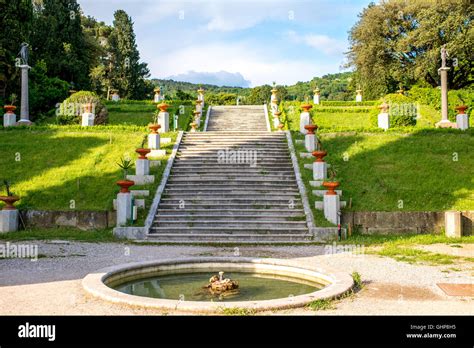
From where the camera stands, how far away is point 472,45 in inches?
1592

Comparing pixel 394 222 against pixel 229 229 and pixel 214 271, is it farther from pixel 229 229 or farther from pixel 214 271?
pixel 214 271

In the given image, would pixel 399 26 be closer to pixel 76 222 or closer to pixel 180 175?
pixel 180 175

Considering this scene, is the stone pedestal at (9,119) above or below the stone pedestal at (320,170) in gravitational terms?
above

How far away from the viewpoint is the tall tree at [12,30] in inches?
1284

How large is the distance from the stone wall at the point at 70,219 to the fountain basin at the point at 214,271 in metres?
6.40

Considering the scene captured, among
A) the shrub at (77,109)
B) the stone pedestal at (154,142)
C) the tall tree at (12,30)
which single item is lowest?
the stone pedestal at (154,142)

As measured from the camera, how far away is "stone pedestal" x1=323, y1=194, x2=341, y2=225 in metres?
15.0

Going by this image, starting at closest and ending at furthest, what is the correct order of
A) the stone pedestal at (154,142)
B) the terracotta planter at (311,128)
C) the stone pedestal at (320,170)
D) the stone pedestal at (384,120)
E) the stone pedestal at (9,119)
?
the stone pedestal at (320,170)
the terracotta planter at (311,128)
the stone pedestal at (154,142)
the stone pedestal at (384,120)
the stone pedestal at (9,119)

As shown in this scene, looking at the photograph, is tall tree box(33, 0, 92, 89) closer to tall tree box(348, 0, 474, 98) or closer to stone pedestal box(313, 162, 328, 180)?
tall tree box(348, 0, 474, 98)

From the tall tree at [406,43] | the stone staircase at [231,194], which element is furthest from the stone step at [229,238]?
the tall tree at [406,43]

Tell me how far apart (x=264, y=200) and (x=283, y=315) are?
35.0ft

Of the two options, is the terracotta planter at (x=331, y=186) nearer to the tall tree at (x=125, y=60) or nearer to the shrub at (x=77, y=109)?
the shrub at (x=77, y=109)

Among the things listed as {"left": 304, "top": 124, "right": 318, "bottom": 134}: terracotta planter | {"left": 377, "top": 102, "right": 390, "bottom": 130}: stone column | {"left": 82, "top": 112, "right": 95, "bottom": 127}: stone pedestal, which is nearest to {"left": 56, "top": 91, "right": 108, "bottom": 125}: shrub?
{"left": 82, "top": 112, "right": 95, "bottom": 127}: stone pedestal

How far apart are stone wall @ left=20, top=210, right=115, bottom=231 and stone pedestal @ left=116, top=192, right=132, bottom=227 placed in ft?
1.78
